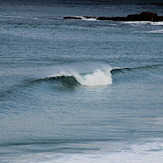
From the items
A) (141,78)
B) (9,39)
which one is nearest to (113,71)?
(141,78)

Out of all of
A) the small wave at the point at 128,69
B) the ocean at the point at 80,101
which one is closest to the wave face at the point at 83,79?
the ocean at the point at 80,101

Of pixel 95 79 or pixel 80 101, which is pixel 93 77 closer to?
pixel 95 79

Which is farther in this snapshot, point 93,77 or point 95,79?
point 93,77

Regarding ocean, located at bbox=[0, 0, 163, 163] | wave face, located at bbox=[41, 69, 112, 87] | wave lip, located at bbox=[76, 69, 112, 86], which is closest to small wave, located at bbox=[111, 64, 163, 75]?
ocean, located at bbox=[0, 0, 163, 163]

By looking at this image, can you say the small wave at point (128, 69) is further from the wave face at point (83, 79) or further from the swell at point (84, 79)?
the wave face at point (83, 79)

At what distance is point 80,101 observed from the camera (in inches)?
985

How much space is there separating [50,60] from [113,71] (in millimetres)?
4614

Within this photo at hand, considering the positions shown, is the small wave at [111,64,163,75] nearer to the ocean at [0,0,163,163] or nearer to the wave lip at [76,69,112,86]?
the ocean at [0,0,163,163]

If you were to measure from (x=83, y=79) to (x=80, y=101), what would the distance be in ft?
18.2

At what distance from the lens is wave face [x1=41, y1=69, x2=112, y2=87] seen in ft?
98.0

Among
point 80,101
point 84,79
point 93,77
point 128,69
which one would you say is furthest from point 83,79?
point 80,101

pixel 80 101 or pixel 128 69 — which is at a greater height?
pixel 128 69

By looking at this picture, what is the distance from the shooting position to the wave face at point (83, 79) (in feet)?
98.0

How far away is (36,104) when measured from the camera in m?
24.0
